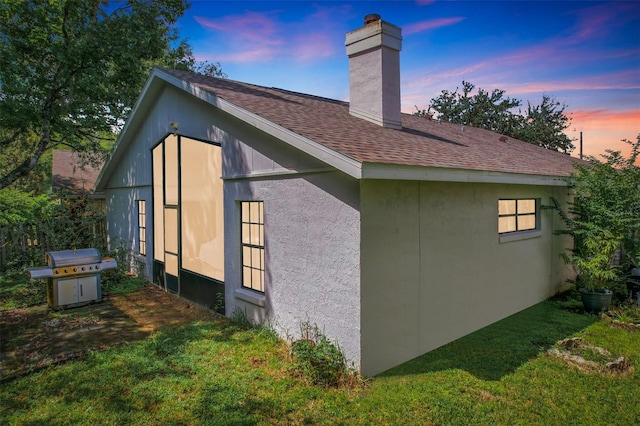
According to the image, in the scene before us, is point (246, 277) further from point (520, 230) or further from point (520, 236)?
point (520, 230)

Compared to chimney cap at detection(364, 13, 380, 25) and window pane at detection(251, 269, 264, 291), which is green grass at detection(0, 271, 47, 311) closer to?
window pane at detection(251, 269, 264, 291)

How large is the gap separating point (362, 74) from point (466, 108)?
23779 mm

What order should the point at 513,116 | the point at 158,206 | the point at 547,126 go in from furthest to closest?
the point at 513,116, the point at 547,126, the point at 158,206

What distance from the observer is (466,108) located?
28.3 meters

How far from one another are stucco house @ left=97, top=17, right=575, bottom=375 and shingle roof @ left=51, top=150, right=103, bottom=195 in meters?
11.9

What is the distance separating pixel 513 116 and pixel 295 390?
28.9 m

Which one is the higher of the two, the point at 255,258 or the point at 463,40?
the point at 463,40

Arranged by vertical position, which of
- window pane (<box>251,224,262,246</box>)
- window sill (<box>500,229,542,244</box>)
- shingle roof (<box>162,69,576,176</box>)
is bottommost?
window sill (<box>500,229,542,244</box>)

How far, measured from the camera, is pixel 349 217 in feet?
15.3

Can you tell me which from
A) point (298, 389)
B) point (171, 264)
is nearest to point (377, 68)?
point (298, 389)

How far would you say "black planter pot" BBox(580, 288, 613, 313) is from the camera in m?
7.44

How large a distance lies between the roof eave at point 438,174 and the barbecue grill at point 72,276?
7.00m

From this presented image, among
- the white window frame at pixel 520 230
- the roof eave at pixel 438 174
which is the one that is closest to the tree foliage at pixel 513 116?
the white window frame at pixel 520 230

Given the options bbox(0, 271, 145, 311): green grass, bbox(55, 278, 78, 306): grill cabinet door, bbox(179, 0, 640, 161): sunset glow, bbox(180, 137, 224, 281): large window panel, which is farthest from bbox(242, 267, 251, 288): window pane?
bbox(179, 0, 640, 161): sunset glow
